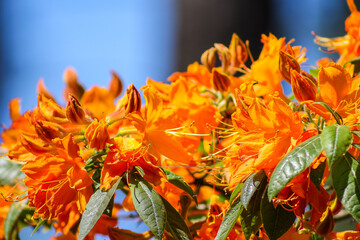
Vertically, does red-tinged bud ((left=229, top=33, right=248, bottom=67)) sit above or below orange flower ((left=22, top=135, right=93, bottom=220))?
above

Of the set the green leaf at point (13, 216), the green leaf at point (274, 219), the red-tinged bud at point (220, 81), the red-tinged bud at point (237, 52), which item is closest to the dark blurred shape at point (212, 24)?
the red-tinged bud at point (237, 52)

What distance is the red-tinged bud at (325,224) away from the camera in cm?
108

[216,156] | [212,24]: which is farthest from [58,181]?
[212,24]

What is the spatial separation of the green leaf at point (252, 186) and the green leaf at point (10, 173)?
2.29 ft

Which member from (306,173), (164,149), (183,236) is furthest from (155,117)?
(306,173)

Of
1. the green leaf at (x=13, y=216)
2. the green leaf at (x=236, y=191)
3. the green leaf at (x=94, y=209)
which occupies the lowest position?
the green leaf at (x=13, y=216)

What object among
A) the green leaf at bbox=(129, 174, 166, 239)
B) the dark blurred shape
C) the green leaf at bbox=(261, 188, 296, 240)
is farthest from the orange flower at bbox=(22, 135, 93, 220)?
the dark blurred shape

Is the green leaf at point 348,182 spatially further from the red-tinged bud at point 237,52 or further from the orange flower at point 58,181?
the red-tinged bud at point 237,52

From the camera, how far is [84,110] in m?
1.29

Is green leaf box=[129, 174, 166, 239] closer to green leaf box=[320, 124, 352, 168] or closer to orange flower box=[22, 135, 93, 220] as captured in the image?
orange flower box=[22, 135, 93, 220]

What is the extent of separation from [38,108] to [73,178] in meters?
0.28

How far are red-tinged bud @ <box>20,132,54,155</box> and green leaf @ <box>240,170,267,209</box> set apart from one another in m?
0.44

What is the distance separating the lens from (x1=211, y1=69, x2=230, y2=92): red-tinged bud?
1444 mm

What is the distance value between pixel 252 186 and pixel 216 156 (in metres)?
0.19
